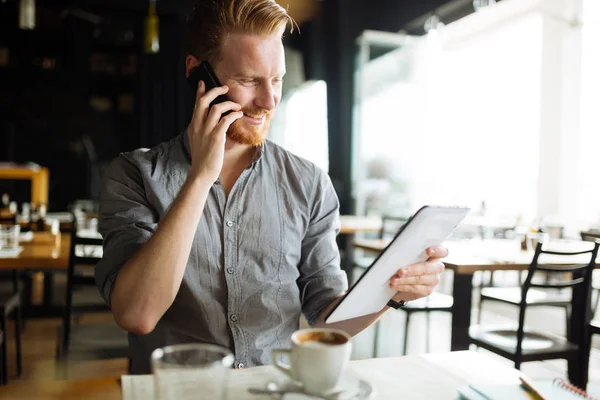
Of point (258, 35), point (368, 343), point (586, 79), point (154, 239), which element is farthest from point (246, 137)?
point (586, 79)

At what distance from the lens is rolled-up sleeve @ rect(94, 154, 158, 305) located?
116 cm

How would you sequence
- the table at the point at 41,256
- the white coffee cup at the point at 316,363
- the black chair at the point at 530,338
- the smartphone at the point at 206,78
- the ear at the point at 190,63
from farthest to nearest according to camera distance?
the black chair at the point at 530,338 → the table at the point at 41,256 → the ear at the point at 190,63 → the smartphone at the point at 206,78 → the white coffee cup at the point at 316,363

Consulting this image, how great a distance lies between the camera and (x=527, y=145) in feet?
20.0

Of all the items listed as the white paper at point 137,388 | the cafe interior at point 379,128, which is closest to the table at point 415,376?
the white paper at point 137,388

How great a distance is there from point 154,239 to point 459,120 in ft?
20.0

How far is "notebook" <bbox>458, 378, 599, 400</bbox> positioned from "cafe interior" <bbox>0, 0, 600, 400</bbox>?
197cm

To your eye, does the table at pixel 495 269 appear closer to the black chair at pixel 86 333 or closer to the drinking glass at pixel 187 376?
the black chair at pixel 86 333

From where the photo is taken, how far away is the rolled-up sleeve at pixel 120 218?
116 cm

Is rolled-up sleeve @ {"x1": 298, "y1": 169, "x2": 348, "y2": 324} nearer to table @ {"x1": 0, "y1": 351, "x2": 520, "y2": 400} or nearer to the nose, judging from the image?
the nose

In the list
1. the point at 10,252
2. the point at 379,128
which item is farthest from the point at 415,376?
the point at 379,128

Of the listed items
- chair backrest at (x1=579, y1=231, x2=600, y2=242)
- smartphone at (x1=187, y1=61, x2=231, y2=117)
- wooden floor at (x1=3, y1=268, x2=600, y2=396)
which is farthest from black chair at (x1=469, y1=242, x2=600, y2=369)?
smartphone at (x1=187, y1=61, x2=231, y2=117)

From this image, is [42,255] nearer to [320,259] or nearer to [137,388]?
[320,259]

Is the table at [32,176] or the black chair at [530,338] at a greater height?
the table at [32,176]

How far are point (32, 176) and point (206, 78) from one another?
18.7ft
